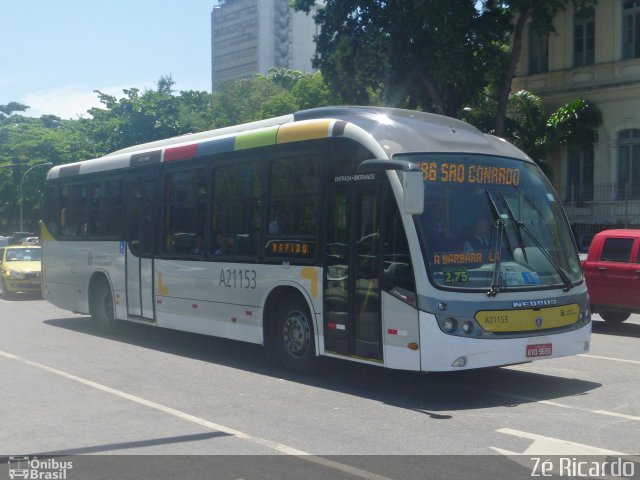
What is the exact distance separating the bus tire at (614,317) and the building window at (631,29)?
61.3 feet

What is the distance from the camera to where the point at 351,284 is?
1027 centimetres

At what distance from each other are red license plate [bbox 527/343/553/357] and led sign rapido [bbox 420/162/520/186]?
194cm

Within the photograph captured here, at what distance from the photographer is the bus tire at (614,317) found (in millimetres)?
17019

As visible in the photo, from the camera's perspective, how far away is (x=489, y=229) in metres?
9.77

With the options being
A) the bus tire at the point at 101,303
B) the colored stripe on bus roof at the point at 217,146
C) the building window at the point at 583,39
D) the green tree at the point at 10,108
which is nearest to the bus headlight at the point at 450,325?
the colored stripe on bus roof at the point at 217,146

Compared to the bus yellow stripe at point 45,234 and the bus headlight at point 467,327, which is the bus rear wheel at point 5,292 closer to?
the bus yellow stripe at point 45,234

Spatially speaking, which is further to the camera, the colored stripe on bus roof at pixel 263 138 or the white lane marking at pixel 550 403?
the colored stripe on bus roof at pixel 263 138

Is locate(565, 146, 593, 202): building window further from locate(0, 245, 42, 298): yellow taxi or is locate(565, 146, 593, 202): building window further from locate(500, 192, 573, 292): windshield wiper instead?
locate(500, 192, 573, 292): windshield wiper

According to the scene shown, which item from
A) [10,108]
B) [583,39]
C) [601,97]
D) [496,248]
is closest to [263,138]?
[496,248]

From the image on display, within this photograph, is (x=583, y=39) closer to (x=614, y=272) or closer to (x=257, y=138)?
(x=614, y=272)

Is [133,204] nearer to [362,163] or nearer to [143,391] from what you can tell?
[143,391]

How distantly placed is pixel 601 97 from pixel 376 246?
26.5 metres

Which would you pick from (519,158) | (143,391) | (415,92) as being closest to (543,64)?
(415,92)

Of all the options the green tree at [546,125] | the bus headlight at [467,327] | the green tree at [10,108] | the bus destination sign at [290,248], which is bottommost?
the bus headlight at [467,327]
